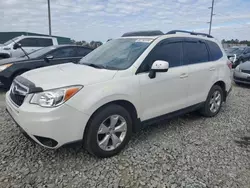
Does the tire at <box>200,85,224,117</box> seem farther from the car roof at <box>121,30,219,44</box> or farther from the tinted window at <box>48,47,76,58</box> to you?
the tinted window at <box>48,47,76,58</box>

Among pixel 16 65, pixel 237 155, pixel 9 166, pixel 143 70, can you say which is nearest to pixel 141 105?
pixel 143 70

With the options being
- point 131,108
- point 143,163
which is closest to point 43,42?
point 131,108

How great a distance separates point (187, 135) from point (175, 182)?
1423 millimetres

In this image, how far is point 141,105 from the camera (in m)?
3.31

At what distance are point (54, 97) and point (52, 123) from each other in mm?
296

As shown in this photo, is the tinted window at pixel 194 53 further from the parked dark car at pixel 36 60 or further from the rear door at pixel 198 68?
the parked dark car at pixel 36 60

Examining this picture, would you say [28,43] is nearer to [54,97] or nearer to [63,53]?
[63,53]

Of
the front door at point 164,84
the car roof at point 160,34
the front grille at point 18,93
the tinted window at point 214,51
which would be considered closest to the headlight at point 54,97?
the front grille at point 18,93

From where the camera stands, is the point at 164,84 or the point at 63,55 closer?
the point at 164,84

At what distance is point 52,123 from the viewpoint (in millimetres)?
A: 2559

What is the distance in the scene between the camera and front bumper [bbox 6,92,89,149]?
8.40 ft

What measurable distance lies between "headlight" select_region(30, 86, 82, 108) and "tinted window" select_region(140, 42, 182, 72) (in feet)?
3.80

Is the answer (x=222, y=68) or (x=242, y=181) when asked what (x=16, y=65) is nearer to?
(x=222, y=68)

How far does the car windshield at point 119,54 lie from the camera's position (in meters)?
3.34
